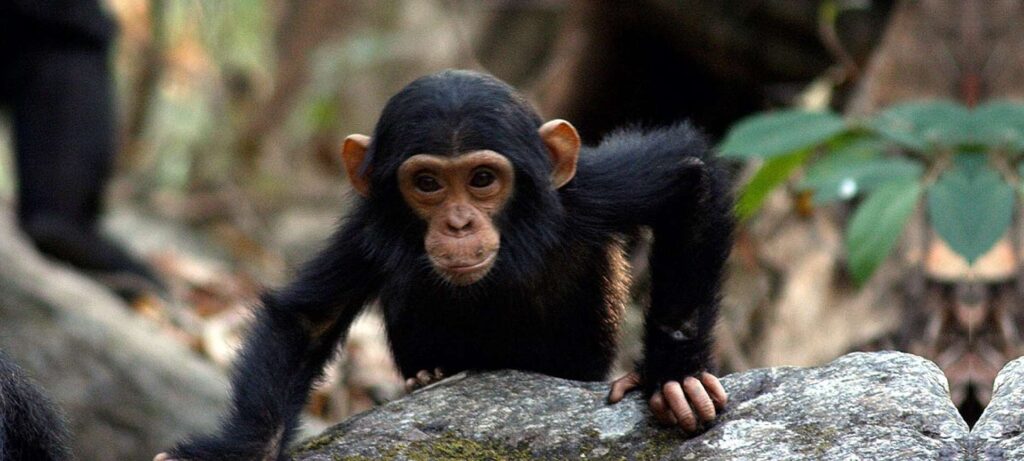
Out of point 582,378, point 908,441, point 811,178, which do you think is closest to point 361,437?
point 582,378

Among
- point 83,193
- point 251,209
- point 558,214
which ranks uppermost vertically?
point 251,209

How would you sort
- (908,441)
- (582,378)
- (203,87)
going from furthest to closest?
(203,87) → (582,378) → (908,441)

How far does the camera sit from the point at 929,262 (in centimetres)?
723

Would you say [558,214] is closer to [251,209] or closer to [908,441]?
[908,441]

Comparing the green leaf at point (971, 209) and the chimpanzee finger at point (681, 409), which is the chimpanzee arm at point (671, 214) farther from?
the green leaf at point (971, 209)

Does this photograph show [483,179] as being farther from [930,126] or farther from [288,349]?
[930,126]

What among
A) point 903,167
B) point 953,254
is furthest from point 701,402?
point 953,254

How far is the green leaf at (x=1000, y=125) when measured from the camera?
20.0ft

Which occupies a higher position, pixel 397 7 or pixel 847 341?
pixel 397 7

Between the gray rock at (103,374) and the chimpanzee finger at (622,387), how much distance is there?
3939 millimetres

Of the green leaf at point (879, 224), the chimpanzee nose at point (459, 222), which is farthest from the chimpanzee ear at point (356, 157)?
the green leaf at point (879, 224)

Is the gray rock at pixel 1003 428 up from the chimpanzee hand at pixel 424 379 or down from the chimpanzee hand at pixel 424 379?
down

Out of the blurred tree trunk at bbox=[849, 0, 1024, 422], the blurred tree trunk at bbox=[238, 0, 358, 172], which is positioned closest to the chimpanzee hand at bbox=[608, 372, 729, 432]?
the blurred tree trunk at bbox=[849, 0, 1024, 422]

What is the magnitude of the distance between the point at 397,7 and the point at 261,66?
84.4 inches
